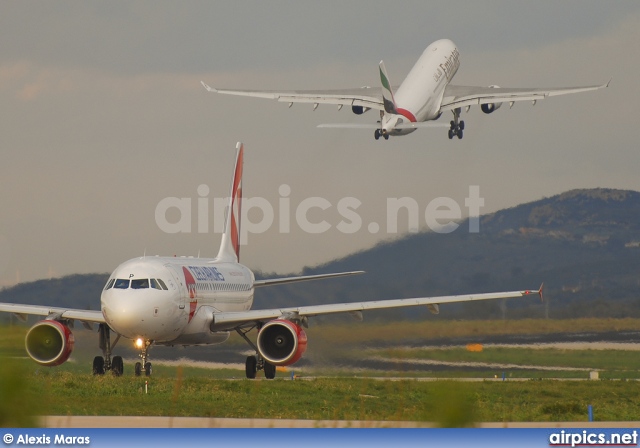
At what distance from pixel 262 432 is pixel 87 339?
101 feet

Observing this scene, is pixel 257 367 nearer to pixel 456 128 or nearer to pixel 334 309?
pixel 334 309

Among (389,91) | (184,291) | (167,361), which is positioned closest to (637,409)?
(184,291)

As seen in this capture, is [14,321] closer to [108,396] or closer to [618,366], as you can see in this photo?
[108,396]

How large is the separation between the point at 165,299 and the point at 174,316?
1.04 meters

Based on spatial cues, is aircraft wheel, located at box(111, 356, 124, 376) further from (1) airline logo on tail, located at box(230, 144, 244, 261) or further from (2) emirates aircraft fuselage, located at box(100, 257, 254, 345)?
(1) airline logo on tail, located at box(230, 144, 244, 261)

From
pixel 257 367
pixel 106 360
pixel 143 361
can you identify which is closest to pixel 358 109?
pixel 257 367

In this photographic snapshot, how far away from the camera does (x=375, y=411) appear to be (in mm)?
30281

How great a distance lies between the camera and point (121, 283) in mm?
41281

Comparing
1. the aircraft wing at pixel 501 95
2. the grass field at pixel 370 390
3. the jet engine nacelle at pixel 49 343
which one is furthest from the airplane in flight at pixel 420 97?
the jet engine nacelle at pixel 49 343

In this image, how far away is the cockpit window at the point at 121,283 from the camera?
135ft

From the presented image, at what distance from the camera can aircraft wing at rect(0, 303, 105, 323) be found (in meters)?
43.7

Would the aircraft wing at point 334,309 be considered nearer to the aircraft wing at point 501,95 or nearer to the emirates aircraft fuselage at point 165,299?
the emirates aircraft fuselage at point 165,299

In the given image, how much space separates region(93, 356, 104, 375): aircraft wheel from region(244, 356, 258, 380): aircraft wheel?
529cm

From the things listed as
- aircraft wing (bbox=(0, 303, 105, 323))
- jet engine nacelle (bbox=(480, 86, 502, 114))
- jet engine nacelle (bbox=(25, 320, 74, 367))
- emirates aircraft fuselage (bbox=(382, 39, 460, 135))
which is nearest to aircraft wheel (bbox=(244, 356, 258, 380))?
aircraft wing (bbox=(0, 303, 105, 323))
